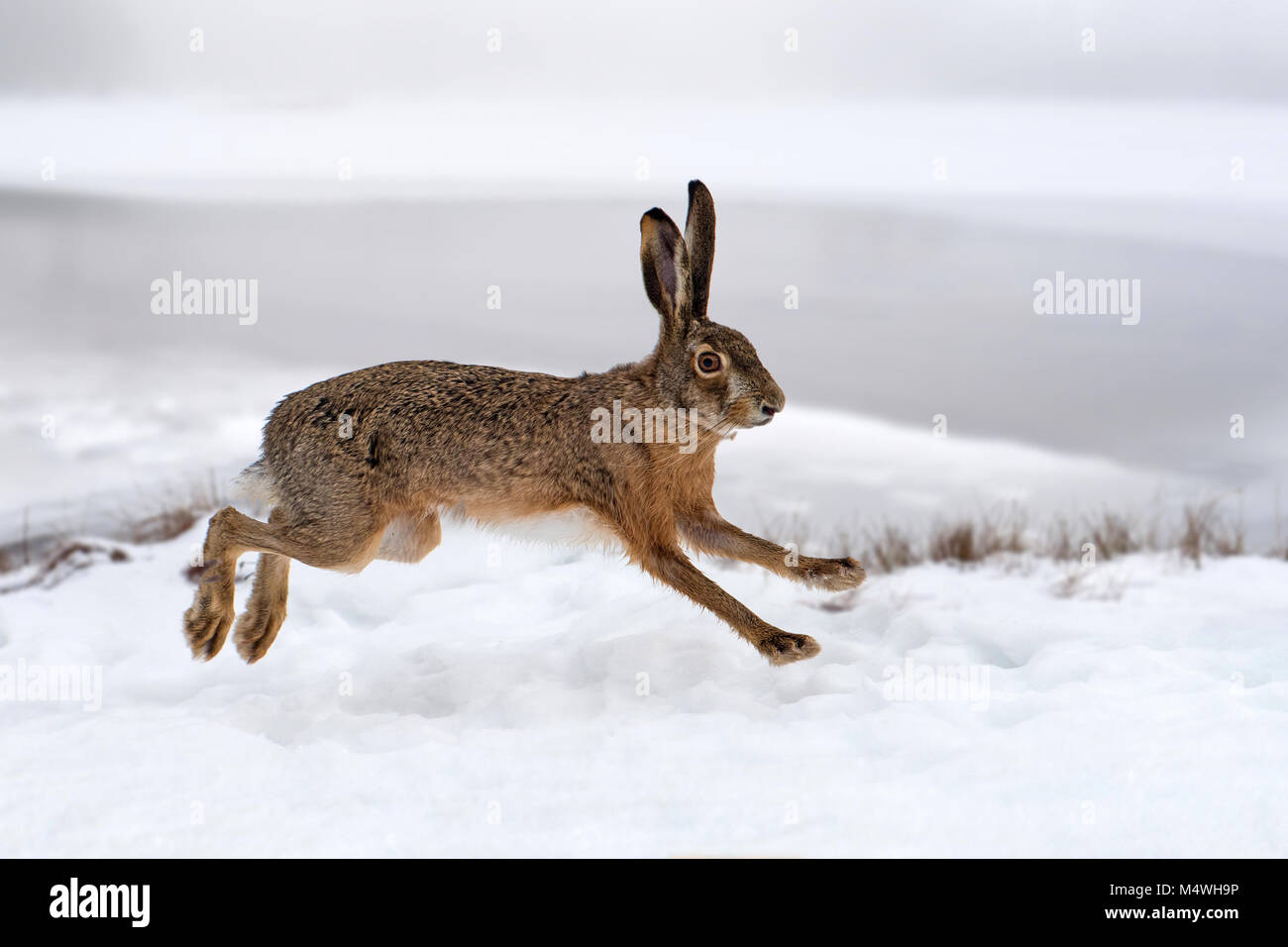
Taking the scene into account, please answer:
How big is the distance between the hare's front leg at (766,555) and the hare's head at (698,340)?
2.37 ft

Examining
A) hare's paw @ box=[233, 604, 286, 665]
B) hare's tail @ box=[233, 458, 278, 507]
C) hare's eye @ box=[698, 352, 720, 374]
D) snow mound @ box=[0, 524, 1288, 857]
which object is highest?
hare's eye @ box=[698, 352, 720, 374]

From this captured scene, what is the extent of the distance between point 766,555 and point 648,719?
1123 mm

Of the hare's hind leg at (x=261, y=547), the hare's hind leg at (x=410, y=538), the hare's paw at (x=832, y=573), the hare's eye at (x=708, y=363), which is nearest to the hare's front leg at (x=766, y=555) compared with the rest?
the hare's paw at (x=832, y=573)

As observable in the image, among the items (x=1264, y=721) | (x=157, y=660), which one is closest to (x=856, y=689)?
(x=1264, y=721)

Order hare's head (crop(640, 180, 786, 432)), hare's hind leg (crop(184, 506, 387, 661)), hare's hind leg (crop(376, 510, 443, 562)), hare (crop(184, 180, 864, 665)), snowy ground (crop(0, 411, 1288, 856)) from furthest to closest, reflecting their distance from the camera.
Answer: hare's hind leg (crop(376, 510, 443, 562))
hare's hind leg (crop(184, 506, 387, 661))
hare (crop(184, 180, 864, 665))
hare's head (crop(640, 180, 786, 432))
snowy ground (crop(0, 411, 1288, 856))

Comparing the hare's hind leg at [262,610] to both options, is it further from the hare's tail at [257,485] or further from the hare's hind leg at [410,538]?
the hare's hind leg at [410,538]

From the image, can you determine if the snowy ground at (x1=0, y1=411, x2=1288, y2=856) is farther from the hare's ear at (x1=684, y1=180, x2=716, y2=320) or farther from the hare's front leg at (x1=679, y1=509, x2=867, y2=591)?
the hare's ear at (x1=684, y1=180, x2=716, y2=320)

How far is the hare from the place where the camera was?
21.3 ft

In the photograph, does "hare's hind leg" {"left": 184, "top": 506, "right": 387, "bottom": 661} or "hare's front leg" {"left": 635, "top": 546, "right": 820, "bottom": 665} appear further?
"hare's hind leg" {"left": 184, "top": 506, "right": 387, "bottom": 661}

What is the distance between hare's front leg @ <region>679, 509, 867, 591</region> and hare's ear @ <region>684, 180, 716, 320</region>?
1141 millimetres
